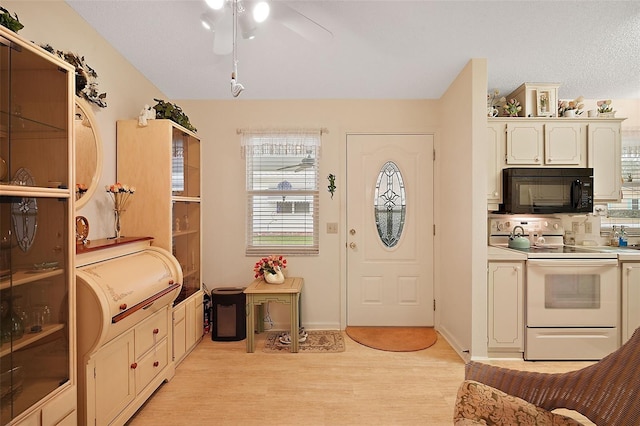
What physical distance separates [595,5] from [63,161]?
10.5ft

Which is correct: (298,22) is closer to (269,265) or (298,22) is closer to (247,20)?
(247,20)

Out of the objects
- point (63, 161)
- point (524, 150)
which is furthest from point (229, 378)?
point (524, 150)

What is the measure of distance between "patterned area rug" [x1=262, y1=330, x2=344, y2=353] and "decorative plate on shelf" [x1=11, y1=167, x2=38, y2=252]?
2.18m

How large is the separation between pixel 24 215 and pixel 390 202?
3096mm

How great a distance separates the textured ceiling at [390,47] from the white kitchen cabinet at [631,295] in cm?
179

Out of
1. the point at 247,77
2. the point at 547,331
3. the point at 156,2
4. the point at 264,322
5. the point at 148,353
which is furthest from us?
the point at 264,322

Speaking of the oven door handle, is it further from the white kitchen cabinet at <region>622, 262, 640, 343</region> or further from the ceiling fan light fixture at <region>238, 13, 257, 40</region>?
the ceiling fan light fixture at <region>238, 13, 257, 40</region>

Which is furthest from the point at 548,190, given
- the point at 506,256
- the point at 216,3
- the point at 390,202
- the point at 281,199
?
the point at 216,3

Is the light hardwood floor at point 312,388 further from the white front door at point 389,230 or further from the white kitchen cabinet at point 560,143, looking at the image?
the white kitchen cabinet at point 560,143

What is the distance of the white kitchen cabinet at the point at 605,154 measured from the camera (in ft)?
10.2

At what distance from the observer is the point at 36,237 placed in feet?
4.85

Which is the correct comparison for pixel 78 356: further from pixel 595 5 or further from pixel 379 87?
pixel 595 5

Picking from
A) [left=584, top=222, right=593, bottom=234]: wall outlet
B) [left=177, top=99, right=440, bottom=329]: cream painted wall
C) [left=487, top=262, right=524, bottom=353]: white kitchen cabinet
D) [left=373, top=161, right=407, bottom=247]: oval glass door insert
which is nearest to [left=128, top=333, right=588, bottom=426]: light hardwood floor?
[left=487, top=262, right=524, bottom=353]: white kitchen cabinet

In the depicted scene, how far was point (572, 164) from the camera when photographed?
3.12 m
